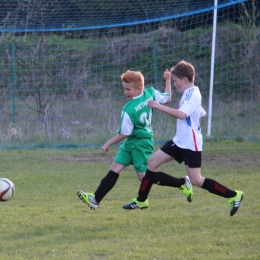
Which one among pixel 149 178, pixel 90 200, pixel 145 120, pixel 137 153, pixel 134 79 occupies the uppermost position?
pixel 134 79

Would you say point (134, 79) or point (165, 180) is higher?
point (134, 79)

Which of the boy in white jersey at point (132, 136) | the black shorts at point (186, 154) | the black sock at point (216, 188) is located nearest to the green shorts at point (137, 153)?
the boy in white jersey at point (132, 136)

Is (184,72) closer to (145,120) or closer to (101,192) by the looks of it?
Result: (145,120)

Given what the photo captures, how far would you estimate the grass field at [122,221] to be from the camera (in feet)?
15.3

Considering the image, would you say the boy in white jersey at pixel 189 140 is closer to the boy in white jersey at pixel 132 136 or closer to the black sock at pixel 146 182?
the black sock at pixel 146 182

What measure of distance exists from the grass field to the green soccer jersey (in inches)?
32.3

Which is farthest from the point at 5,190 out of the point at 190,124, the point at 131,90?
the point at 190,124

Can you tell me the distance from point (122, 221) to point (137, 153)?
722 mm

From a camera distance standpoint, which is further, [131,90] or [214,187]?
[131,90]

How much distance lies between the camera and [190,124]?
5551 millimetres

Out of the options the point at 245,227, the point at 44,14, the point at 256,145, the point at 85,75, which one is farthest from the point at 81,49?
the point at 245,227

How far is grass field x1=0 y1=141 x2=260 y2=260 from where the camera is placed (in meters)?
4.65

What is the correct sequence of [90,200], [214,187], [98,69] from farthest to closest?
[98,69], [90,200], [214,187]

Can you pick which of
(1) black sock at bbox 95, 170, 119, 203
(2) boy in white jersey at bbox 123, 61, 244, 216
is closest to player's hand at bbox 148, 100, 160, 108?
(2) boy in white jersey at bbox 123, 61, 244, 216
